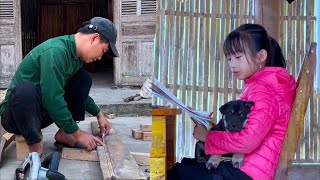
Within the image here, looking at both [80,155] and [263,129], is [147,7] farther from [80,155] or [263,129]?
[263,129]

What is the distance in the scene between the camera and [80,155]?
3.71 m

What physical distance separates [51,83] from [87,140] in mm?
545

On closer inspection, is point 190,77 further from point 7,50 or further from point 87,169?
point 7,50

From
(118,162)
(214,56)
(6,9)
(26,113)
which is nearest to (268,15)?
(214,56)

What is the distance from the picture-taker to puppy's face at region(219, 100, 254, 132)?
7.50 feet

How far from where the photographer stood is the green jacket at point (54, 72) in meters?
3.31

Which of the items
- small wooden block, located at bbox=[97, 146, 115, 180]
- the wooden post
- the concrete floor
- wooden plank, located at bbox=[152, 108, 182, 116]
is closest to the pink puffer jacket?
wooden plank, located at bbox=[152, 108, 182, 116]

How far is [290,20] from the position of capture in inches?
140

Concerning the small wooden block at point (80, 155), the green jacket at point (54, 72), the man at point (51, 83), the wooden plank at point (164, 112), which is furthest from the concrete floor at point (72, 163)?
the wooden plank at point (164, 112)

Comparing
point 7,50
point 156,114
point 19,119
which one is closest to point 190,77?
point 156,114

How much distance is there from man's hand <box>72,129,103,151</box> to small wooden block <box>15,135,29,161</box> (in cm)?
34

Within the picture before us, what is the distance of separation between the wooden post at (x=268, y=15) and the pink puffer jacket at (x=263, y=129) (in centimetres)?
57

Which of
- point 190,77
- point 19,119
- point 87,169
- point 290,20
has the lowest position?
point 87,169

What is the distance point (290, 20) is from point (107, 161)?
148cm
